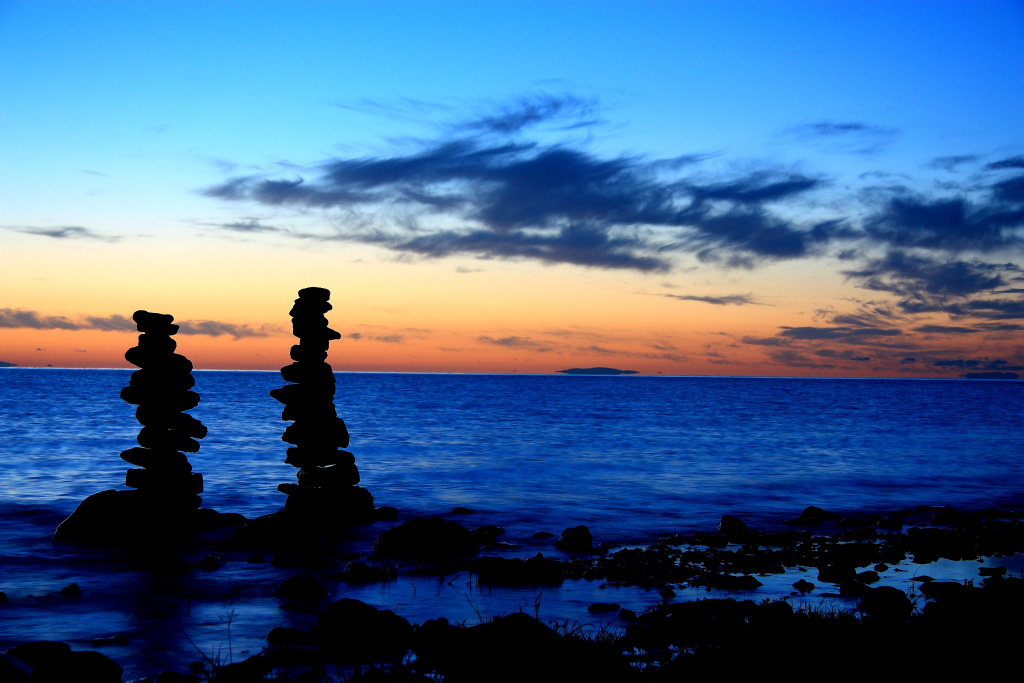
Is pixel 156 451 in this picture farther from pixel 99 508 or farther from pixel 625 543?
pixel 625 543

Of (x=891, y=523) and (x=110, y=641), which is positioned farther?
(x=891, y=523)

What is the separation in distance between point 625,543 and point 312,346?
12.9m

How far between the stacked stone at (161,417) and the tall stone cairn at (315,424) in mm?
3175

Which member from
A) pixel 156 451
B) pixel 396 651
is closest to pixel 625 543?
pixel 396 651

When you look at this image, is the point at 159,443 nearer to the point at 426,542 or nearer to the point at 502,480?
the point at 426,542

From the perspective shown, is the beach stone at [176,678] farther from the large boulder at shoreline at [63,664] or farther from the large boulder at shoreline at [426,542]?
the large boulder at shoreline at [426,542]

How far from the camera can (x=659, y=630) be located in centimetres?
1186

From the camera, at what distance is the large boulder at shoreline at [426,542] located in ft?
63.4

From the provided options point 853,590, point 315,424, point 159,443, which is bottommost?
point 853,590

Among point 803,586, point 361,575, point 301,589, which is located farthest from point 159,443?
point 803,586

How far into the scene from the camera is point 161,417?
24422 millimetres

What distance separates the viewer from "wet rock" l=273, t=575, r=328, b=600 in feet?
50.5

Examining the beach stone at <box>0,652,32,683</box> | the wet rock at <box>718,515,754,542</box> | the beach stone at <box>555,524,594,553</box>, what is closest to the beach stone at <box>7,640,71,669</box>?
the beach stone at <box>0,652,32,683</box>

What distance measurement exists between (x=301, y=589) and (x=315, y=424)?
11.3m
